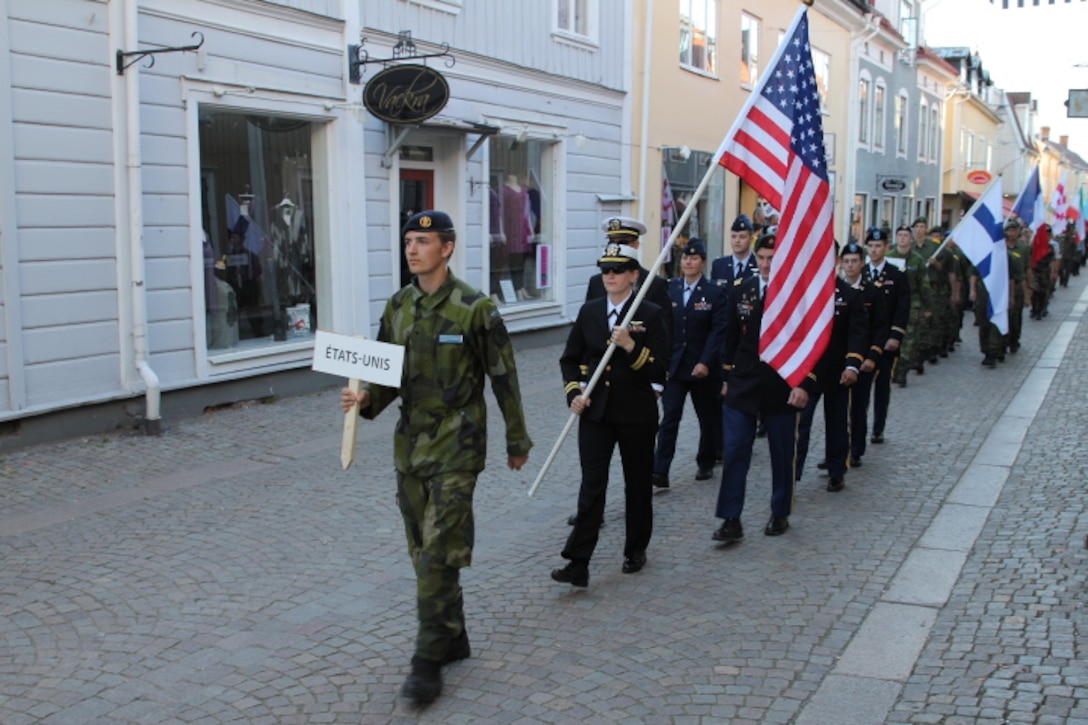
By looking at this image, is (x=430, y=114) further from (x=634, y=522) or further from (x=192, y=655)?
(x=192, y=655)

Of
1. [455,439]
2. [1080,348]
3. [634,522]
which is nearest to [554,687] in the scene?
[455,439]

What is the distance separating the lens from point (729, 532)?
6.31 meters

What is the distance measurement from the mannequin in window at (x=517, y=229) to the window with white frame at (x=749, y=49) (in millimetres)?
9446

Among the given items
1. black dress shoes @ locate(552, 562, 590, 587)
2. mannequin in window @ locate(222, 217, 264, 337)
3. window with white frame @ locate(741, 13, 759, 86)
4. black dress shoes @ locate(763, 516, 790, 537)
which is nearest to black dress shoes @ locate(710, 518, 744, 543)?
black dress shoes @ locate(763, 516, 790, 537)

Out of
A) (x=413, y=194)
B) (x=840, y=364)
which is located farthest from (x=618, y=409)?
(x=413, y=194)

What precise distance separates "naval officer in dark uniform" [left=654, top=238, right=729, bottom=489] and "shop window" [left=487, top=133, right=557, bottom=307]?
23.1 feet

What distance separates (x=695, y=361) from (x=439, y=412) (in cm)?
376

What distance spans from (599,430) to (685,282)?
2.71 m

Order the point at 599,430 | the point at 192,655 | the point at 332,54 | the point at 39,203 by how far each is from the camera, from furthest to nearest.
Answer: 1. the point at 332,54
2. the point at 39,203
3. the point at 599,430
4. the point at 192,655

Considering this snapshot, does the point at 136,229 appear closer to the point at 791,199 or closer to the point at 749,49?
the point at 791,199

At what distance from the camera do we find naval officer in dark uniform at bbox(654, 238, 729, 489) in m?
7.62

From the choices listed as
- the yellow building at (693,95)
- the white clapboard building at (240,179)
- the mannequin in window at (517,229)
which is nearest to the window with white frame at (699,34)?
the yellow building at (693,95)

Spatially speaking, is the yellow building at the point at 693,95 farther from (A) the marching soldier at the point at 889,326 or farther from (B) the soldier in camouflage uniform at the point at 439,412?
(B) the soldier in camouflage uniform at the point at 439,412

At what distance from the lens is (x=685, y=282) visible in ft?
26.3
